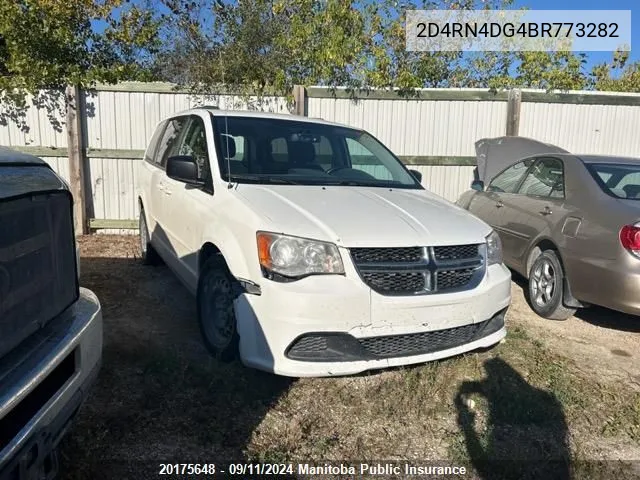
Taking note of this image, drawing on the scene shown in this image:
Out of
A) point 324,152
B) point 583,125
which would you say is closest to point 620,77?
point 583,125

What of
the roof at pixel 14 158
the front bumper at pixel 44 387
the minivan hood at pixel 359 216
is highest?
the roof at pixel 14 158

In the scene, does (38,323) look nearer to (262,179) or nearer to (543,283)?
(262,179)

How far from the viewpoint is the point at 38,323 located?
1.92m

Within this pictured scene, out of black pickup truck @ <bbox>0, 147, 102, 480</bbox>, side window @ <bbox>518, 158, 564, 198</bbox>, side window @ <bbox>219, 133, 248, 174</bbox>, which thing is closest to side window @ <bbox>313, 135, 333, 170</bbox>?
side window @ <bbox>219, 133, 248, 174</bbox>

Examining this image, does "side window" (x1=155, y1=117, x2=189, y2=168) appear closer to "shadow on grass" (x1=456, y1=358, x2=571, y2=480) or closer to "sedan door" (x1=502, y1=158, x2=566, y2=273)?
"shadow on grass" (x1=456, y1=358, x2=571, y2=480)

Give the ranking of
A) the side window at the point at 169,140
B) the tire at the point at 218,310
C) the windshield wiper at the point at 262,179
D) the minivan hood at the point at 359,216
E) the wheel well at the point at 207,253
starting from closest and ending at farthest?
the minivan hood at the point at 359,216 → the tire at the point at 218,310 → the wheel well at the point at 207,253 → the windshield wiper at the point at 262,179 → the side window at the point at 169,140

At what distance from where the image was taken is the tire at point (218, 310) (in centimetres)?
330

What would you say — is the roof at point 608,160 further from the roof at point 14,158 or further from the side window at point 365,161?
the roof at point 14,158

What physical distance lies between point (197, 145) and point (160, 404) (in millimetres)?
2117

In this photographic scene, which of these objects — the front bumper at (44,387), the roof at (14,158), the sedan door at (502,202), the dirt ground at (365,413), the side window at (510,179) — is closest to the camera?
the front bumper at (44,387)

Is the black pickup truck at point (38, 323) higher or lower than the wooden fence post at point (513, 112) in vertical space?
lower

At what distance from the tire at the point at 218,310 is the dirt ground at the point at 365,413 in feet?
0.43

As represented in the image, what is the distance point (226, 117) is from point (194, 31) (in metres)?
8.20

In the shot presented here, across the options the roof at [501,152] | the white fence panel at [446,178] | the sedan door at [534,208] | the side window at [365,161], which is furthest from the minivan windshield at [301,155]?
the white fence panel at [446,178]
